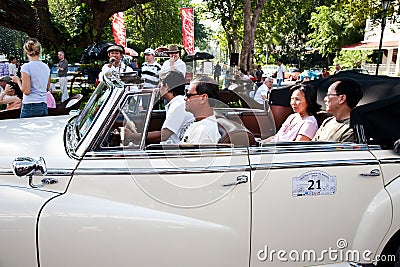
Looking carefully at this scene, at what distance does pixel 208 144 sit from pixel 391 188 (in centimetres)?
122

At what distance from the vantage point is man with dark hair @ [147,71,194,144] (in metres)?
2.99

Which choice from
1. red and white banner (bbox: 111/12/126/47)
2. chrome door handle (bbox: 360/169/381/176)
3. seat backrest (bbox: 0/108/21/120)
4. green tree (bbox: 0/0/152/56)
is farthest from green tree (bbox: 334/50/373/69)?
chrome door handle (bbox: 360/169/381/176)

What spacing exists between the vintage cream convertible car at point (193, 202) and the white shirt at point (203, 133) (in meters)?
0.11

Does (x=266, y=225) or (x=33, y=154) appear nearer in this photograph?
(x=266, y=225)

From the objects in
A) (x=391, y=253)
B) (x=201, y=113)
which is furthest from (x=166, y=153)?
(x=391, y=253)

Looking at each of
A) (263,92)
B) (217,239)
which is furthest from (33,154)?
(263,92)

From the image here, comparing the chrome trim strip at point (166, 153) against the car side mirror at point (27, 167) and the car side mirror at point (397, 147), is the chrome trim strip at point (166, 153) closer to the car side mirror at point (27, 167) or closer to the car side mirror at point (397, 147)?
the car side mirror at point (27, 167)

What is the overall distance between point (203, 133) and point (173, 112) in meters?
0.49

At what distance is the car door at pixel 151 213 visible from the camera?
2238 millimetres

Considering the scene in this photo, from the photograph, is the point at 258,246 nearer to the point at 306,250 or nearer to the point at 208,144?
the point at 306,250

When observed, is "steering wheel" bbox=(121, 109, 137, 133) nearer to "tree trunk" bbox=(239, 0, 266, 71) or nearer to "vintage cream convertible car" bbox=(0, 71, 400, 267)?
"vintage cream convertible car" bbox=(0, 71, 400, 267)

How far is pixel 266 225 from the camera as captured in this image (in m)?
2.39

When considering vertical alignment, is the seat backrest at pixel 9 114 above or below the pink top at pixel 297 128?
below

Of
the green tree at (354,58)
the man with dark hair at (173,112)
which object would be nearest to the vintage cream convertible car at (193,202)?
the man with dark hair at (173,112)
